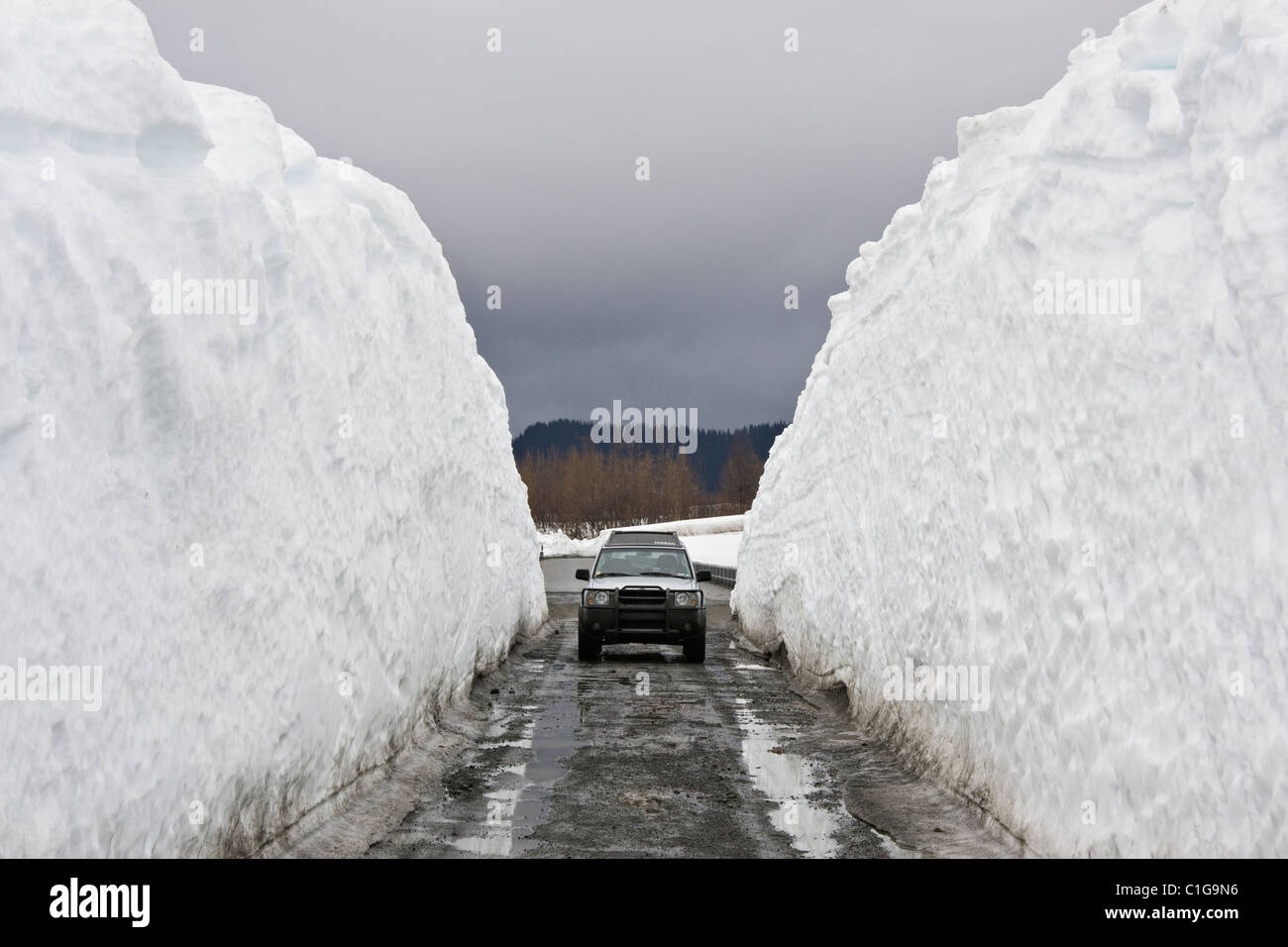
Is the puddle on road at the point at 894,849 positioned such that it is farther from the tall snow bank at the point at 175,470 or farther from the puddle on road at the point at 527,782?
the tall snow bank at the point at 175,470

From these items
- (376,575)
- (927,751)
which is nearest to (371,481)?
(376,575)

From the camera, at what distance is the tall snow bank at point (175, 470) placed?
4449 millimetres

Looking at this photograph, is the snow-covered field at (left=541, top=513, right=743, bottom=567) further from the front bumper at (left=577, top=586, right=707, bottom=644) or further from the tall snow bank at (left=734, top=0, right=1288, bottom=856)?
the tall snow bank at (left=734, top=0, right=1288, bottom=856)

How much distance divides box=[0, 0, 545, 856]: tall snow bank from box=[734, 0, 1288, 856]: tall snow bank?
4.66 meters

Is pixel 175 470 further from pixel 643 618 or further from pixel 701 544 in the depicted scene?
pixel 701 544

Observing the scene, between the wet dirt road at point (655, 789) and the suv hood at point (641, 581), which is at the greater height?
the suv hood at point (641, 581)

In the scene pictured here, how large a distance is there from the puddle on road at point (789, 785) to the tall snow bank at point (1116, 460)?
1.05 m

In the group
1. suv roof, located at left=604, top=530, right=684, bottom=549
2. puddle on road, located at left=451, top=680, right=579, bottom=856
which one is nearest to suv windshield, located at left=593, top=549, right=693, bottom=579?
suv roof, located at left=604, top=530, right=684, bottom=549

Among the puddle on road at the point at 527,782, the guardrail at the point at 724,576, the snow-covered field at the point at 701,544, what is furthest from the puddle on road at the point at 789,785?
the snow-covered field at the point at 701,544

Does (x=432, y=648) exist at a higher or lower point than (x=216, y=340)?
lower

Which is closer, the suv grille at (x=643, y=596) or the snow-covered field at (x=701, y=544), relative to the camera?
the suv grille at (x=643, y=596)
